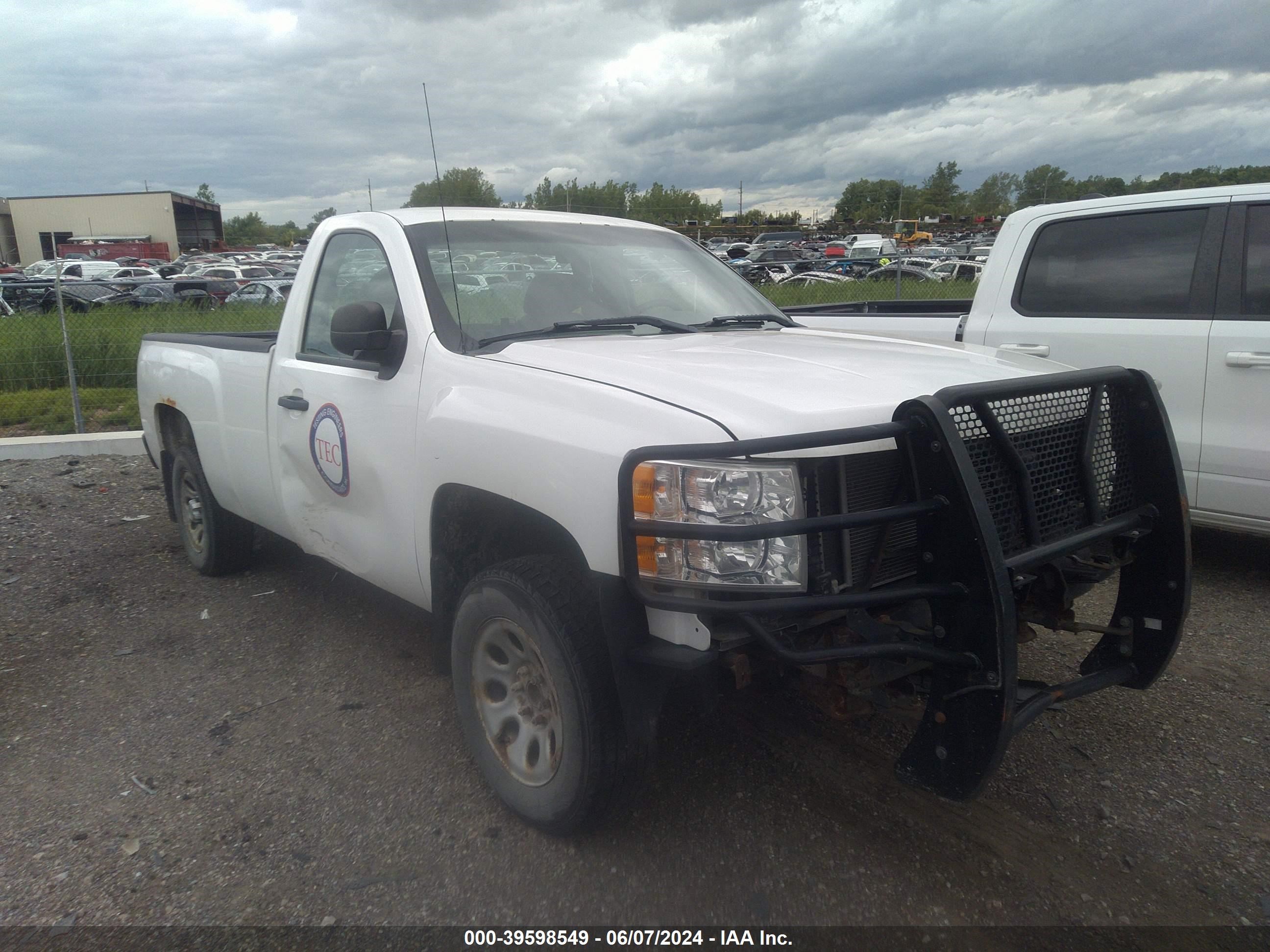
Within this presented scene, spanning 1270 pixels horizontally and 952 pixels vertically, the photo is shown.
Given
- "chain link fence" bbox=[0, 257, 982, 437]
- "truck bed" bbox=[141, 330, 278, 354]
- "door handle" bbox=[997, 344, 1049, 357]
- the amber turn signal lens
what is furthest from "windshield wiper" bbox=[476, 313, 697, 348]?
"chain link fence" bbox=[0, 257, 982, 437]

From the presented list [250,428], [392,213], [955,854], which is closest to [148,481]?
[250,428]

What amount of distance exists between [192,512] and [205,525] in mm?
291

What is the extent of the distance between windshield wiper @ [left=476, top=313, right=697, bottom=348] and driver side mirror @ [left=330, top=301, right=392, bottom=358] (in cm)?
34

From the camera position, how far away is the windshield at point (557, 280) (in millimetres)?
3359

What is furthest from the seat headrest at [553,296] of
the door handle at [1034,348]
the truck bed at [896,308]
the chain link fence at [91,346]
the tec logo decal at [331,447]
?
the chain link fence at [91,346]

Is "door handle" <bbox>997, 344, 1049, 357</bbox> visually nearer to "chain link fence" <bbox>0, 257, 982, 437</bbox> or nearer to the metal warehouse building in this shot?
"chain link fence" <bbox>0, 257, 982, 437</bbox>

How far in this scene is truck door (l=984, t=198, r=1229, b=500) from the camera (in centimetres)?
458

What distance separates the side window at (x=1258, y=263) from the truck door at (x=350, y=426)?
3856mm

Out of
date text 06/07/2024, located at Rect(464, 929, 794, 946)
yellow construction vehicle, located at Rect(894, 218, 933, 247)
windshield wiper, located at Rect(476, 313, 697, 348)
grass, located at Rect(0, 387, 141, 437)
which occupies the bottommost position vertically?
date text 06/07/2024, located at Rect(464, 929, 794, 946)

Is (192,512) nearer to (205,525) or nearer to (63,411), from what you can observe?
(205,525)

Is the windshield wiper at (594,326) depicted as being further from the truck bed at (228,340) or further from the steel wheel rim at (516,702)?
the truck bed at (228,340)

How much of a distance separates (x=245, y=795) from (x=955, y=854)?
7.36ft

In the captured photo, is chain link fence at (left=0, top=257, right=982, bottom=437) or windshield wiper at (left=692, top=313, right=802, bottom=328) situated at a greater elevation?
windshield wiper at (left=692, top=313, right=802, bottom=328)

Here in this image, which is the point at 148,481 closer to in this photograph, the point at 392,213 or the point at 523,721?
the point at 392,213
